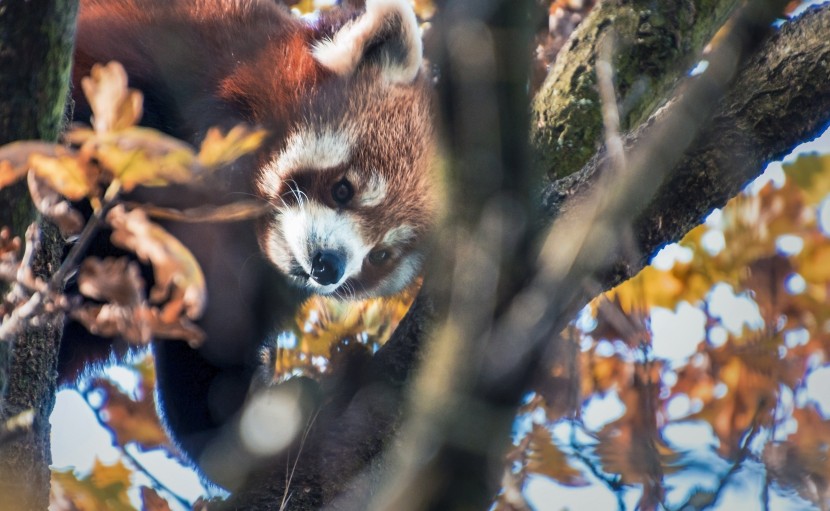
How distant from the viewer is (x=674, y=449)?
2.25m

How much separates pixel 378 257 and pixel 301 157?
2.22 feet

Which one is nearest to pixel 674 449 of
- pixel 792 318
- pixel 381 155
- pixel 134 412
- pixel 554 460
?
pixel 554 460

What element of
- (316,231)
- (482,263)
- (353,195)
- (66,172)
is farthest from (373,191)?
(66,172)

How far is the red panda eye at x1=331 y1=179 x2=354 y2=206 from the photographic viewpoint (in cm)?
346

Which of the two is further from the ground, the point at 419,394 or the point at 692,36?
the point at 692,36

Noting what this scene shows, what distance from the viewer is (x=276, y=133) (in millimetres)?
3375

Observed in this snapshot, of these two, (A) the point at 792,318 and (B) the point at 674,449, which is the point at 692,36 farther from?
(B) the point at 674,449

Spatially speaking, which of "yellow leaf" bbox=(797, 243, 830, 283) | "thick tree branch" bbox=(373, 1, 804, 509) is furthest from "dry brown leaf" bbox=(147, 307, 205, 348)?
"yellow leaf" bbox=(797, 243, 830, 283)

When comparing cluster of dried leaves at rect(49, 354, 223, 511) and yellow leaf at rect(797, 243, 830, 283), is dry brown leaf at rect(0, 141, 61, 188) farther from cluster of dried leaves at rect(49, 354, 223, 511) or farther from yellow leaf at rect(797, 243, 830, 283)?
yellow leaf at rect(797, 243, 830, 283)

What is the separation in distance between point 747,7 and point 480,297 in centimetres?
89

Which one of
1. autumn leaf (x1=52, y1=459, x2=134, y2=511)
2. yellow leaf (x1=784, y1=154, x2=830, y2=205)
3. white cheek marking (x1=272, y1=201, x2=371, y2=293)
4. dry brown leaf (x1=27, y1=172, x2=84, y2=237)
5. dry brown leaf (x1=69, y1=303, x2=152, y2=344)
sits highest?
yellow leaf (x1=784, y1=154, x2=830, y2=205)

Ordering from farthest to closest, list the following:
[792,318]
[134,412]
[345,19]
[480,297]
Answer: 1. [134,412]
2. [345,19]
3. [792,318]
4. [480,297]

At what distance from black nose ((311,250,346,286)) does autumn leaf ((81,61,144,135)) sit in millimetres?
2055

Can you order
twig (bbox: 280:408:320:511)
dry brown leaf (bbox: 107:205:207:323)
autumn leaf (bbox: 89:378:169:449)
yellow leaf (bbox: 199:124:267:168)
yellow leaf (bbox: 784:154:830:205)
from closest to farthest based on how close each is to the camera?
dry brown leaf (bbox: 107:205:207:323) → yellow leaf (bbox: 199:124:267:168) → twig (bbox: 280:408:320:511) → yellow leaf (bbox: 784:154:830:205) → autumn leaf (bbox: 89:378:169:449)
